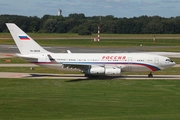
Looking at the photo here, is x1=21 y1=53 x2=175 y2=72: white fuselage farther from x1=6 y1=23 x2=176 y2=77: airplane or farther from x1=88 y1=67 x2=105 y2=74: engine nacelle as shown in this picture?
x1=88 y1=67 x2=105 y2=74: engine nacelle

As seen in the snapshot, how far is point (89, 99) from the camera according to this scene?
3312cm

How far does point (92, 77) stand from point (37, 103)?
1758 centimetres

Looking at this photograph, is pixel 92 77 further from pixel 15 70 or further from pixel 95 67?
pixel 15 70

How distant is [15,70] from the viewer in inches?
2137

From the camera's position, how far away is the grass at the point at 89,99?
27.0 metres

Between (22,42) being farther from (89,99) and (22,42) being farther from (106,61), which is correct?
(89,99)

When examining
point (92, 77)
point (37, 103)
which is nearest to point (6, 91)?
point (37, 103)

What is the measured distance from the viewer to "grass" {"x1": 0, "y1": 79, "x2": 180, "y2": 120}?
27.0 metres

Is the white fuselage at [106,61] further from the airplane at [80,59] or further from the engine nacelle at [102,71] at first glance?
the engine nacelle at [102,71]

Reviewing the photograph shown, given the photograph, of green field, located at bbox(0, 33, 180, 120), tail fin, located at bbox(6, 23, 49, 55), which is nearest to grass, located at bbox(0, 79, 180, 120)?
green field, located at bbox(0, 33, 180, 120)

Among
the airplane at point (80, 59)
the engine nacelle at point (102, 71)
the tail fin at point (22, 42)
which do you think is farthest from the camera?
the tail fin at point (22, 42)

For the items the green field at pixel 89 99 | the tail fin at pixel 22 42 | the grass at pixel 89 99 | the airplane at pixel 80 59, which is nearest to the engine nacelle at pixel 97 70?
the airplane at pixel 80 59

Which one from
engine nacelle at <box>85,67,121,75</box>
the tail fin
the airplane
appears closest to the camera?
engine nacelle at <box>85,67,121,75</box>

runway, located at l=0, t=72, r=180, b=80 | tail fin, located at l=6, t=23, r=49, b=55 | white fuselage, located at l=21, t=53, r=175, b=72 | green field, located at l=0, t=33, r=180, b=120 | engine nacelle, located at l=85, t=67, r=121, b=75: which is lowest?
runway, located at l=0, t=72, r=180, b=80
